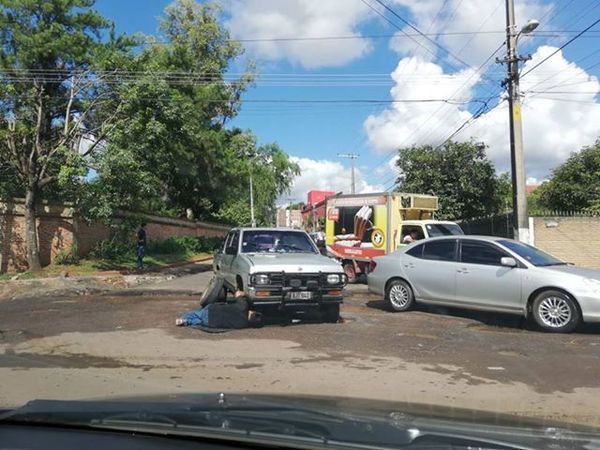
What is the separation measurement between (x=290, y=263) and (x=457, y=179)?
20.8m

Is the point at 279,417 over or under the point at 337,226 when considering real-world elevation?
under

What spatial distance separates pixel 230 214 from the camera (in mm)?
54938

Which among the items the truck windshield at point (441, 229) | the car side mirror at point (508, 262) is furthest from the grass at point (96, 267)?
the car side mirror at point (508, 262)

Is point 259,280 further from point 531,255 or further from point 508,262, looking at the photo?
point 531,255

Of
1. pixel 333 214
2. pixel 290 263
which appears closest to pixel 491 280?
pixel 290 263

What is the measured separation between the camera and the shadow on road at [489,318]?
35.1 ft

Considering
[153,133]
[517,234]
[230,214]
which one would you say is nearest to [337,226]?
[517,234]

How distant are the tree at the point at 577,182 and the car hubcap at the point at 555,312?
21807mm

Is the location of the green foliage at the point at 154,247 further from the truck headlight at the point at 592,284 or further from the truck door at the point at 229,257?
the truck headlight at the point at 592,284

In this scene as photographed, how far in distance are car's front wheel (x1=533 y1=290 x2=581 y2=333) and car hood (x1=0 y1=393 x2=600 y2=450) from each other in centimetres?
740

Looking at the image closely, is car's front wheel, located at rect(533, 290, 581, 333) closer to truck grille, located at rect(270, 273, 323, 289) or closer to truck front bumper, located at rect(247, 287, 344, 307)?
truck front bumper, located at rect(247, 287, 344, 307)

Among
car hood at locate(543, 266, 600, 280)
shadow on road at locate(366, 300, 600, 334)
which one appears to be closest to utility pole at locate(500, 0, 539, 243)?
shadow on road at locate(366, 300, 600, 334)

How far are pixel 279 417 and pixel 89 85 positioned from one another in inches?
878

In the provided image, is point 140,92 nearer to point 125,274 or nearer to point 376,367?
point 125,274
